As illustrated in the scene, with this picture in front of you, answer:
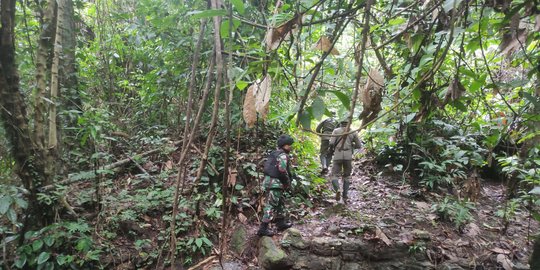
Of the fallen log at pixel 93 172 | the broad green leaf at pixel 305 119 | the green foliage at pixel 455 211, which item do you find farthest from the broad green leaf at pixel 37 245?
the green foliage at pixel 455 211

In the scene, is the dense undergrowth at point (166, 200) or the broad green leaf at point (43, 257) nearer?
the broad green leaf at point (43, 257)

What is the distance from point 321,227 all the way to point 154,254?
259 centimetres

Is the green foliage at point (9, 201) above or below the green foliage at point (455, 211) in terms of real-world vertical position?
above

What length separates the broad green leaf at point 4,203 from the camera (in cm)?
331

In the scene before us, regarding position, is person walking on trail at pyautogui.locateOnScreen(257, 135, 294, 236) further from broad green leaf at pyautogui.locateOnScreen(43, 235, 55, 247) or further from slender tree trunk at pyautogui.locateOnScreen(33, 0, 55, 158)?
slender tree trunk at pyautogui.locateOnScreen(33, 0, 55, 158)

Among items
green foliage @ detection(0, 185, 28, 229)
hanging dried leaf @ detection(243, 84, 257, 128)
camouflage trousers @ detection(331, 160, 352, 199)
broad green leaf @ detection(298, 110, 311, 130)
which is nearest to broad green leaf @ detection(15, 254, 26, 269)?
green foliage @ detection(0, 185, 28, 229)

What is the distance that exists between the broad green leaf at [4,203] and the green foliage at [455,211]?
6138 mm

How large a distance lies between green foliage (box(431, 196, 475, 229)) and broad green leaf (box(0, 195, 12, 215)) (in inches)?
242

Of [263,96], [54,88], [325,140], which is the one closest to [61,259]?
[54,88]

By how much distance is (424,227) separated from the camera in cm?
562

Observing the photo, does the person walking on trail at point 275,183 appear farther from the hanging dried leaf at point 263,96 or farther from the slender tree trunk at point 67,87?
the hanging dried leaf at point 263,96

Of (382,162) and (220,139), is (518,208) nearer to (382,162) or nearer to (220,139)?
(382,162)

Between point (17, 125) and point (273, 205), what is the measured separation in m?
3.44

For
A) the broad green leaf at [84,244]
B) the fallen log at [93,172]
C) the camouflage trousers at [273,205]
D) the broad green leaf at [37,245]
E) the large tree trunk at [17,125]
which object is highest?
the large tree trunk at [17,125]
